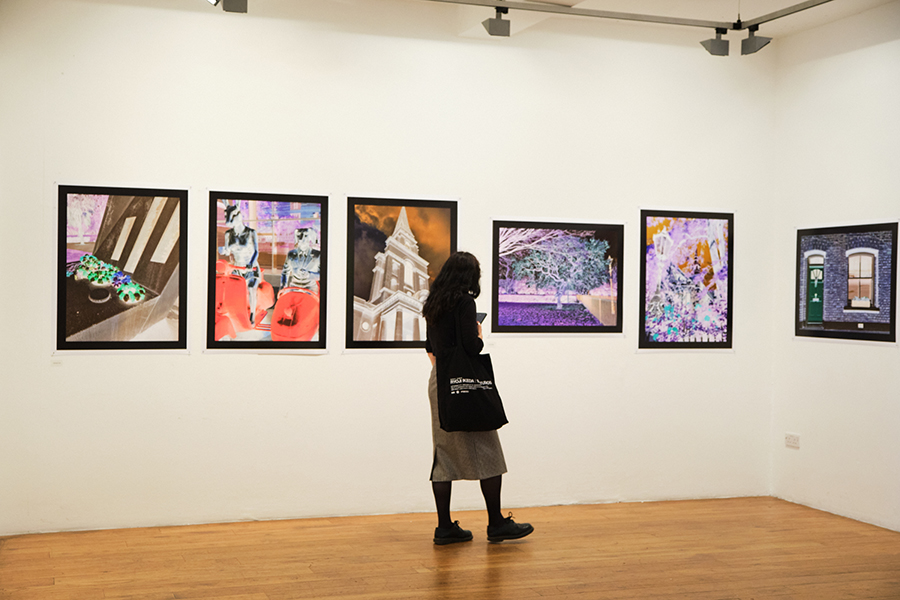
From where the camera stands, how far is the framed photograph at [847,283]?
17.7 feet

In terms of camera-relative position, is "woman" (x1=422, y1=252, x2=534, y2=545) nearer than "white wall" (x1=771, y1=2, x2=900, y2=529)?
Yes

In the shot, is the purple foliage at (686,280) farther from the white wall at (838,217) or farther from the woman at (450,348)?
the woman at (450,348)

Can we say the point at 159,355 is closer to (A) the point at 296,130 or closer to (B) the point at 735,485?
(A) the point at 296,130

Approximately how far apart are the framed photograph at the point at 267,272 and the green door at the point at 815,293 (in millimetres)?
3438

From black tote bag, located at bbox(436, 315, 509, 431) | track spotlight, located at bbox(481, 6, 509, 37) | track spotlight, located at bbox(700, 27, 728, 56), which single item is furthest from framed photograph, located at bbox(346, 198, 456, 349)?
track spotlight, located at bbox(700, 27, 728, 56)

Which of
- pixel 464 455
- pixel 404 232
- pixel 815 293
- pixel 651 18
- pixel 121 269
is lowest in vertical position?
pixel 464 455

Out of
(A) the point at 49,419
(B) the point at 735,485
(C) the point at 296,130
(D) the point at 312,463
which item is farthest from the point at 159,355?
(B) the point at 735,485

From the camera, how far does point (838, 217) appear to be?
18.8 feet

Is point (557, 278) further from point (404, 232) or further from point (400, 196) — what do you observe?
point (400, 196)

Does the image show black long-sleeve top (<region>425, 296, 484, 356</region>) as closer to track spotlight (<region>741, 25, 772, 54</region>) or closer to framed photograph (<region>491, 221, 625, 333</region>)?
framed photograph (<region>491, 221, 625, 333</region>)

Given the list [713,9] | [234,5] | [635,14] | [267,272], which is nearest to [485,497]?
[267,272]

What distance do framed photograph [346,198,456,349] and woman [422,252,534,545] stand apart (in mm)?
880

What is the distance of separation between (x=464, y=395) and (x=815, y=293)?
295 cm

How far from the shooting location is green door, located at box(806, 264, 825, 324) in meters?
5.86
